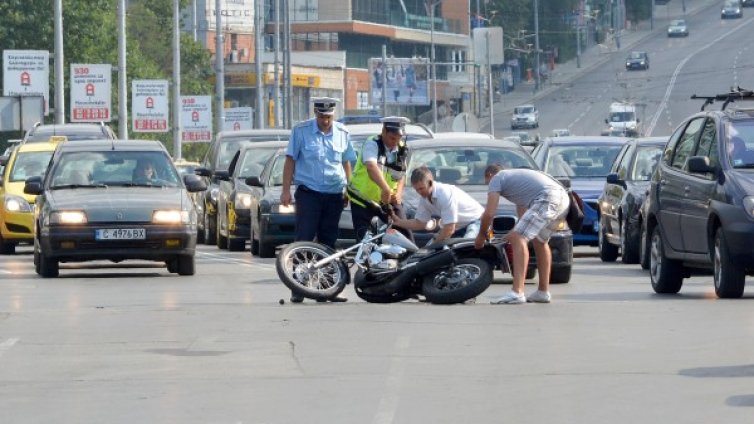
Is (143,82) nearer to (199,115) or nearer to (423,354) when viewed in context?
(199,115)

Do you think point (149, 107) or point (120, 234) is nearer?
point (120, 234)

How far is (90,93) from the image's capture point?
2354 inches

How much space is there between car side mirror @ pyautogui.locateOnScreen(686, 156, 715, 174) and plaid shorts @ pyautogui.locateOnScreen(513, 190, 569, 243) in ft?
3.59

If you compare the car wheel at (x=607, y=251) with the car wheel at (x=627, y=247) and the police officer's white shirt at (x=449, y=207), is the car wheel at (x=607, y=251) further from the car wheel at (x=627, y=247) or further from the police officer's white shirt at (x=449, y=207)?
the police officer's white shirt at (x=449, y=207)

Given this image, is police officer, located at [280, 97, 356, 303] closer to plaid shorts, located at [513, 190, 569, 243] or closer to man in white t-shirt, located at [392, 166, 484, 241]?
man in white t-shirt, located at [392, 166, 484, 241]

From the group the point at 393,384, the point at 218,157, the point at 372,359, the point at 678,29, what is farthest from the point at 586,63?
the point at 393,384

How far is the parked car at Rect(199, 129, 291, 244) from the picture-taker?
3388cm

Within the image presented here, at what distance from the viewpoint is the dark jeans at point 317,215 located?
18688 millimetres

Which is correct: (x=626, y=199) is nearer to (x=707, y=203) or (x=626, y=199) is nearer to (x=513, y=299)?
(x=707, y=203)

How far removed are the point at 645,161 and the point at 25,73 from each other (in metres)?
35.6

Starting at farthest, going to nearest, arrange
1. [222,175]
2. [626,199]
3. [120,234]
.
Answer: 1. [222,175]
2. [626,199]
3. [120,234]

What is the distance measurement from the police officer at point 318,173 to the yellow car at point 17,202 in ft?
36.8

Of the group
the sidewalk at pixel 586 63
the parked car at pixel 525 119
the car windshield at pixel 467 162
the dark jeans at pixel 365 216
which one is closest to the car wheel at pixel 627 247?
the car windshield at pixel 467 162

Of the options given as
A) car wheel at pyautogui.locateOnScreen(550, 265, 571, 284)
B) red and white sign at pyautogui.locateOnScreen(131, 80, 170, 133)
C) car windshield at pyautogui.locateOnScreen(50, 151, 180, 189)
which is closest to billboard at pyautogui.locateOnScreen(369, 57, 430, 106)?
red and white sign at pyautogui.locateOnScreen(131, 80, 170, 133)
